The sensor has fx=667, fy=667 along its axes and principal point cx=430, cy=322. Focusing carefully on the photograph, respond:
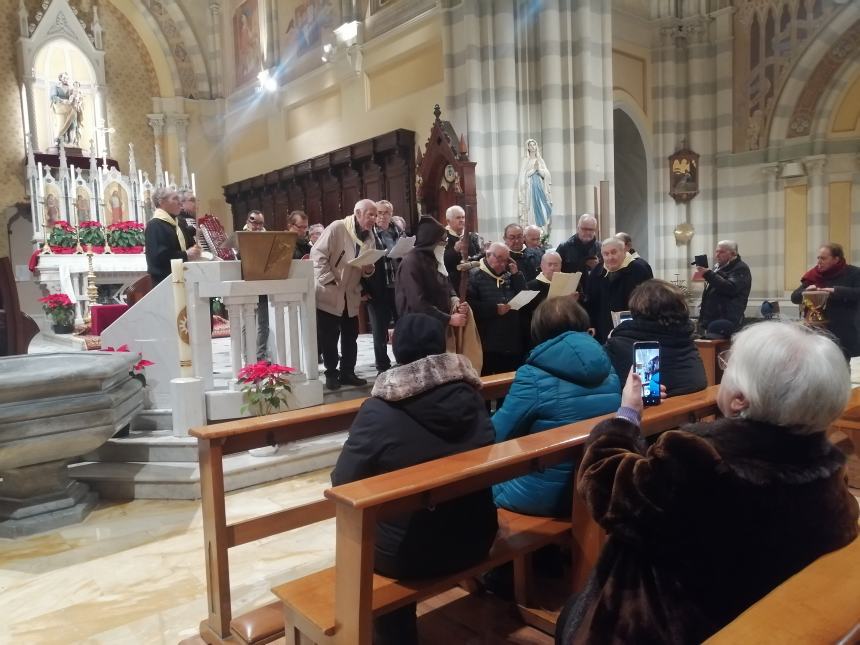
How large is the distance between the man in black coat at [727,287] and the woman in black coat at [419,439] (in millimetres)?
4028

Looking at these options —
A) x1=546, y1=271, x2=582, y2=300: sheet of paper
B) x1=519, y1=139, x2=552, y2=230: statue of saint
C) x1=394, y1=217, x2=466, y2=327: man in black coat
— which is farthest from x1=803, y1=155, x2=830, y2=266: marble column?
x1=394, y1=217, x2=466, y2=327: man in black coat

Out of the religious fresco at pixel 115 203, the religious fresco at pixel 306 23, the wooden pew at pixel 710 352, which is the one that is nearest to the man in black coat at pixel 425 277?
the wooden pew at pixel 710 352

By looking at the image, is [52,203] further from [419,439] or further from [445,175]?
[419,439]

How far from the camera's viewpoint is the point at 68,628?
258cm

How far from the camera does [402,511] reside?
67.7 inches

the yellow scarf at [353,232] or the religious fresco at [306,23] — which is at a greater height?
the religious fresco at [306,23]

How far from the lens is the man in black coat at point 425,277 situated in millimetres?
4312

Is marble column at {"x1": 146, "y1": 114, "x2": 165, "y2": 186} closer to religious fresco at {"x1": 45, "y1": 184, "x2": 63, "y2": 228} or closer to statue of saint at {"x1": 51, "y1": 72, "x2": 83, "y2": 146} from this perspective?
statue of saint at {"x1": 51, "y1": 72, "x2": 83, "y2": 146}

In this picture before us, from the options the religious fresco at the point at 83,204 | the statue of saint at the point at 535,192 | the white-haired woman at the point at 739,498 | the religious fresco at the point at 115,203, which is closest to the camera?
the white-haired woman at the point at 739,498

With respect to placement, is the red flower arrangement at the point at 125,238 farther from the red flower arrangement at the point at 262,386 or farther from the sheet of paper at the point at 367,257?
the red flower arrangement at the point at 262,386

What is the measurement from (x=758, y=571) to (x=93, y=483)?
3.87m

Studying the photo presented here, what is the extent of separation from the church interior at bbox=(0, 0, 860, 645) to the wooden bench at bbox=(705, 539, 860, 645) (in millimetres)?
805

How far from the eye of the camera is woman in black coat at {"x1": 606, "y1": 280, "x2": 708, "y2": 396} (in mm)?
2695

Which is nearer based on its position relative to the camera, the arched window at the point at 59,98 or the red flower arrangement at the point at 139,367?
the red flower arrangement at the point at 139,367
